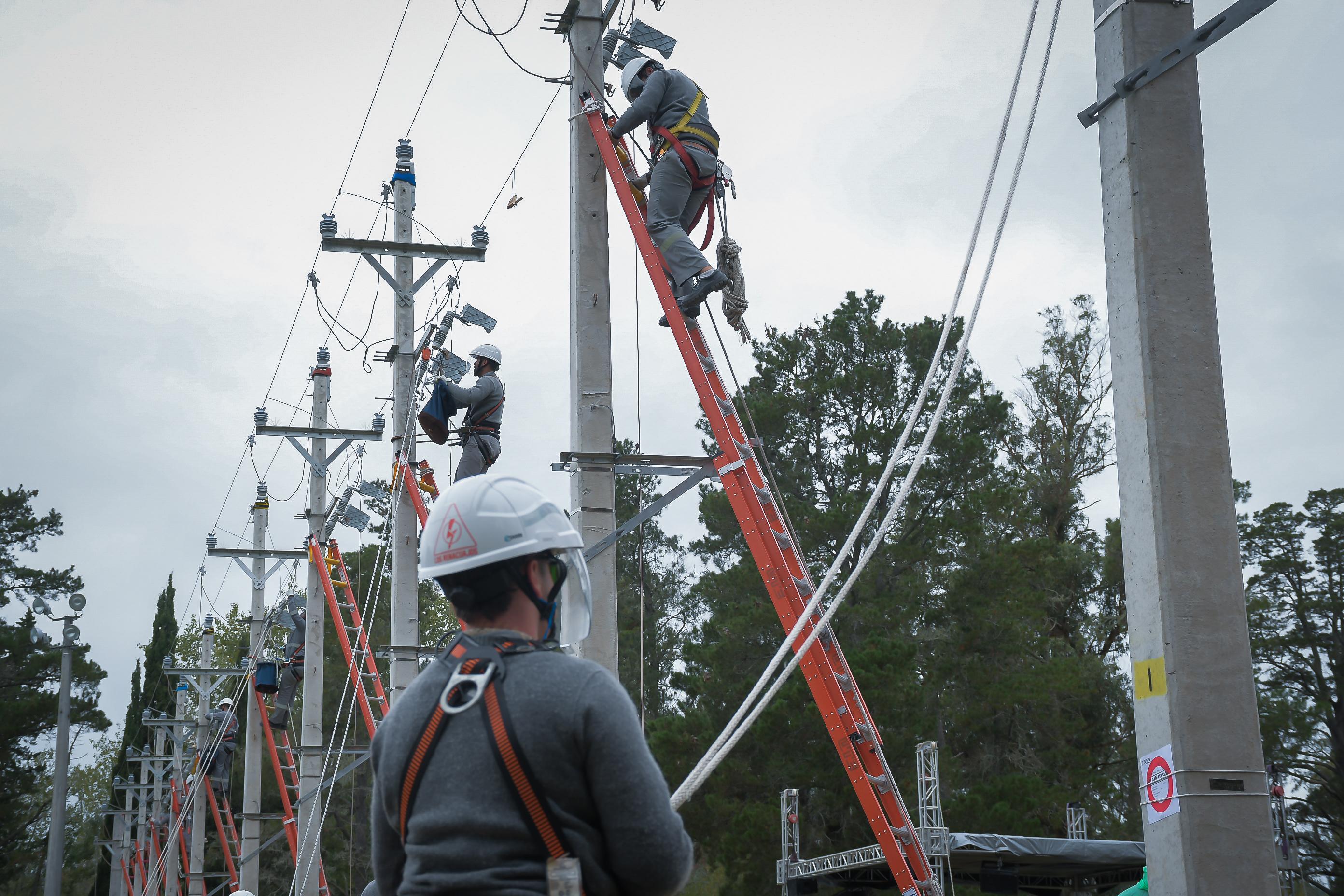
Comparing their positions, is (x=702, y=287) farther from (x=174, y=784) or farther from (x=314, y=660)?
(x=174, y=784)

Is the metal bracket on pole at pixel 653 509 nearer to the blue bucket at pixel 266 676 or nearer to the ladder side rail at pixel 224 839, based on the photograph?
the blue bucket at pixel 266 676

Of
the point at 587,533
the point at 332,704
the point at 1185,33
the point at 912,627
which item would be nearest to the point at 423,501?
the point at 587,533

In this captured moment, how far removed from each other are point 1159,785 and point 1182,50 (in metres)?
2.62

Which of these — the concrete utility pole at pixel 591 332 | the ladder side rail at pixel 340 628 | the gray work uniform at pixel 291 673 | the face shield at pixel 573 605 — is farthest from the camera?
the gray work uniform at pixel 291 673

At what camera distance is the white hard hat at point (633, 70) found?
8352 millimetres

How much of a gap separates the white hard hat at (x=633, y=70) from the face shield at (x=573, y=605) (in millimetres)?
6219

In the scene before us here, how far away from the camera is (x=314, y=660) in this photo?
21984 millimetres

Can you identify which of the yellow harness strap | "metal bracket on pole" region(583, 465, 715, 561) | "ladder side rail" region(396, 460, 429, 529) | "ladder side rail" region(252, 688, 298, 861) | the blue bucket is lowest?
"ladder side rail" region(252, 688, 298, 861)

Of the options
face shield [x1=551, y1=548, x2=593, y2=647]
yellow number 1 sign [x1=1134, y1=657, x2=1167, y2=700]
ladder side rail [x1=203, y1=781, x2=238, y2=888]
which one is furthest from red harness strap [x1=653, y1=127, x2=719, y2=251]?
ladder side rail [x1=203, y1=781, x2=238, y2=888]

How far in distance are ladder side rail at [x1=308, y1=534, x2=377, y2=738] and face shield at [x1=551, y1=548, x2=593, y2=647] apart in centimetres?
1415

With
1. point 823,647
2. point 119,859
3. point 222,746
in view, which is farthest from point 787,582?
point 119,859

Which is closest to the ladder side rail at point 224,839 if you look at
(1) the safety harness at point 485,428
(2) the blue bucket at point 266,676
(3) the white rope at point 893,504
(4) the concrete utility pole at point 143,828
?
(4) the concrete utility pole at point 143,828

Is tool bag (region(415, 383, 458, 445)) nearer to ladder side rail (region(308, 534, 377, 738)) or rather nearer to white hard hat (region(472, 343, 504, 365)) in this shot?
white hard hat (region(472, 343, 504, 365))

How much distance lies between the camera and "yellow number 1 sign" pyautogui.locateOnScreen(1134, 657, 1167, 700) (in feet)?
14.3
